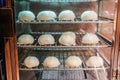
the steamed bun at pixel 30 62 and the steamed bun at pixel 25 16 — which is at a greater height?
the steamed bun at pixel 25 16

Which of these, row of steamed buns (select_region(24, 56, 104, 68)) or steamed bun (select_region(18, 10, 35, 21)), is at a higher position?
steamed bun (select_region(18, 10, 35, 21))

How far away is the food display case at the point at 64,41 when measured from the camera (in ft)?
5.01

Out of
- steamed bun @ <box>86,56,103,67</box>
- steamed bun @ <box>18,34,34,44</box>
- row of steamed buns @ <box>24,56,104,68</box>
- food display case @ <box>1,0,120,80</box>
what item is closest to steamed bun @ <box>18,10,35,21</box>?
food display case @ <box>1,0,120,80</box>

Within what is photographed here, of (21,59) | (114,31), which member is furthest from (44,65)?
(114,31)

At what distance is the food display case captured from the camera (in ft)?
5.01

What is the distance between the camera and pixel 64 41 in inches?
66.1

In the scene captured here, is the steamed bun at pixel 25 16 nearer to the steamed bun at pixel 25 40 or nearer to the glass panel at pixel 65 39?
the glass panel at pixel 65 39

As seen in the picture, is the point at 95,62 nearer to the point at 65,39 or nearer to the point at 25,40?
the point at 65,39

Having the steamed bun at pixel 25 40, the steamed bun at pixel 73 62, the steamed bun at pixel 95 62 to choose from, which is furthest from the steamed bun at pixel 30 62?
the steamed bun at pixel 95 62

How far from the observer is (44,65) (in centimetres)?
174

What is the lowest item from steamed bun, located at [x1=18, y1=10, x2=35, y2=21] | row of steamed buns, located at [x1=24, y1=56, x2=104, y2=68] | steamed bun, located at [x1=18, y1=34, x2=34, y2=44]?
row of steamed buns, located at [x1=24, y1=56, x2=104, y2=68]

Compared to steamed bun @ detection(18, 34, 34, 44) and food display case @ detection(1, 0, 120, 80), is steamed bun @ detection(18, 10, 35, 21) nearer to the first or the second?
food display case @ detection(1, 0, 120, 80)

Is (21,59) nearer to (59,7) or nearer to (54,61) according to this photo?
(54,61)

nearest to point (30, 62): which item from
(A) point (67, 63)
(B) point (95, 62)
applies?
(A) point (67, 63)
